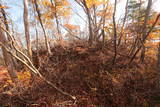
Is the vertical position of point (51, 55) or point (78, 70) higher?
point (51, 55)

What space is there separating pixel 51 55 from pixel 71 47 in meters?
1.98

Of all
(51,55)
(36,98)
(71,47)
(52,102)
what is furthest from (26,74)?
(71,47)

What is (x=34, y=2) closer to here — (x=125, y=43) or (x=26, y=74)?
(x=26, y=74)

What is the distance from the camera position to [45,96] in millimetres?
3828

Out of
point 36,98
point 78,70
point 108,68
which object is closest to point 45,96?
point 36,98

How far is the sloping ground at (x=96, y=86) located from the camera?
12.1 feet

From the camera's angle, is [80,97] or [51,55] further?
[51,55]

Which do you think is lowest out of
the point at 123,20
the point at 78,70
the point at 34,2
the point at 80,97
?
the point at 80,97

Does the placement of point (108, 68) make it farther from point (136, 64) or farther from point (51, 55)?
point (51, 55)

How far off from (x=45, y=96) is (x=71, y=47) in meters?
5.16

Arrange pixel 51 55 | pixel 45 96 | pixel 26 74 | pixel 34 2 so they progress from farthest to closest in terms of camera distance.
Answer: pixel 51 55 → pixel 34 2 → pixel 26 74 → pixel 45 96

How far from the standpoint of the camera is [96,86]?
4.48 meters

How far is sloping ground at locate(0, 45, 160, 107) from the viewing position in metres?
3.68

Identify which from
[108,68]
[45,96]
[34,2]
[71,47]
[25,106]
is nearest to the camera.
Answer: [25,106]
